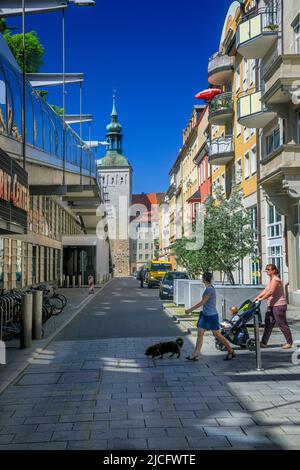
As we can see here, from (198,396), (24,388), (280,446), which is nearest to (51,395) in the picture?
(24,388)

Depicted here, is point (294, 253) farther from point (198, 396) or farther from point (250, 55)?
point (198, 396)

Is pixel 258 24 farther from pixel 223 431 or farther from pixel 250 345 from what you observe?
pixel 223 431

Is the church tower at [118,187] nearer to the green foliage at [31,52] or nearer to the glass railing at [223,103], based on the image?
the green foliage at [31,52]

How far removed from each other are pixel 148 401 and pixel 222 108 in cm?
2913

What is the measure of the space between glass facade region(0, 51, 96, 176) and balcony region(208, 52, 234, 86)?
1039 centimetres

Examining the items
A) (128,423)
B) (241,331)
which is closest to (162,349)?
(241,331)

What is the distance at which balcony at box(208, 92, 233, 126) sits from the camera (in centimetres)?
3409

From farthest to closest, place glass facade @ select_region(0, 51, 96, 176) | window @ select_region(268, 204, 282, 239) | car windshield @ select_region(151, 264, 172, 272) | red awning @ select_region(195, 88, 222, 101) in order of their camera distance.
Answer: car windshield @ select_region(151, 264, 172, 272), red awning @ select_region(195, 88, 222, 101), window @ select_region(268, 204, 282, 239), glass facade @ select_region(0, 51, 96, 176)

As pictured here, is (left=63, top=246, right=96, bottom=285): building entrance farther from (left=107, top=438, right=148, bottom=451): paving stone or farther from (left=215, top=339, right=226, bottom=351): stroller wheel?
(left=107, top=438, right=148, bottom=451): paving stone

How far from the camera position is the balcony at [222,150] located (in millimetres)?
33625

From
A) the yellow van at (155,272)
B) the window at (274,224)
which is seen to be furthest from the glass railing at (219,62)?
the yellow van at (155,272)

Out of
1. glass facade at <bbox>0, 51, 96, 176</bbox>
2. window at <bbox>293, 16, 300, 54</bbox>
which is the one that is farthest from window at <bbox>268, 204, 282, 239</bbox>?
glass facade at <bbox>0, 51, 96, 176</bbox>

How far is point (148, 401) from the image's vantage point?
723 centimetres

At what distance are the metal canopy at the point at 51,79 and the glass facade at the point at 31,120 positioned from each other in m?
2.57
